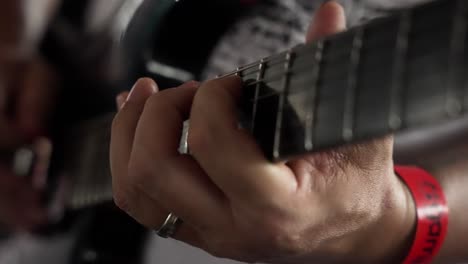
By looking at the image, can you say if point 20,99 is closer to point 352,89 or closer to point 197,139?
point 197,139

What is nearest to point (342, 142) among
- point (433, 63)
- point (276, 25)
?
point (433, 63)

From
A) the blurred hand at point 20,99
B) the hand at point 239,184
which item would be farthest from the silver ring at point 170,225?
the blurred hand at point 20,99

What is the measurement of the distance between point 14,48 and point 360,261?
3.05ft

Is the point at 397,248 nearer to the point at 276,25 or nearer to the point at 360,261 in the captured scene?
the point at 360,261

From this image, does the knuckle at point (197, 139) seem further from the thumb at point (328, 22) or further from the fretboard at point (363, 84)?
the thumb at point (328, 22)

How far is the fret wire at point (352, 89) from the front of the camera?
0.38 metres

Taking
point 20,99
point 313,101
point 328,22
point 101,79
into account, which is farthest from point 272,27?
point 20,99

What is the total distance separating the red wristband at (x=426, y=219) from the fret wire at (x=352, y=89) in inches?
9.1

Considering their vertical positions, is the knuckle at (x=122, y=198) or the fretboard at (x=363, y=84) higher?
the fretboard at (x=363, y=84)

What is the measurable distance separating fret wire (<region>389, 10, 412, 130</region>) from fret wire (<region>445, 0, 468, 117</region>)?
0.11 ft

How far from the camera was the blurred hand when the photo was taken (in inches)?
44.1

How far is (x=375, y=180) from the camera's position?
49cm

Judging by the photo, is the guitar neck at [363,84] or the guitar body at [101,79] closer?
the guitar neck at [363,84]

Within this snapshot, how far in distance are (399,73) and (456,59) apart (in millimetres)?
40
